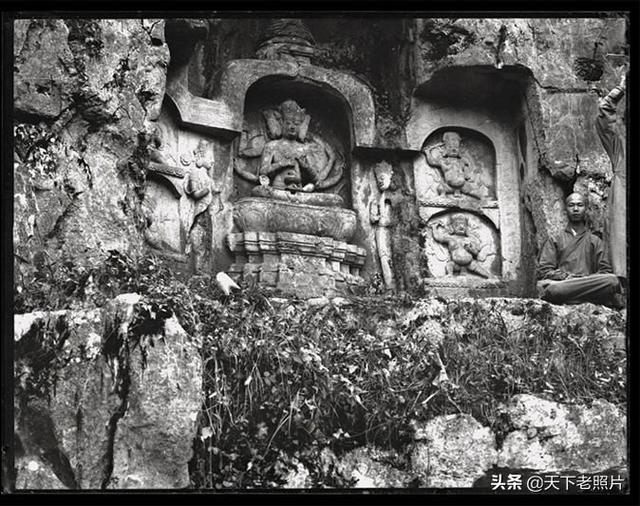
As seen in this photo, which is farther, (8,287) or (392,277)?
(392,277)

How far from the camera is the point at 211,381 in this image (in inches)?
343

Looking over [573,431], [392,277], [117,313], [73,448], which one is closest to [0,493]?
[73,448]

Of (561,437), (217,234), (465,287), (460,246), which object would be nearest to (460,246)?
(460,246)

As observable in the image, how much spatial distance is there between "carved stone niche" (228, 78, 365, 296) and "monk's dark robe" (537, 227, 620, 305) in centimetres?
184

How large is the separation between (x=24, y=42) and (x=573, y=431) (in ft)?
17.0

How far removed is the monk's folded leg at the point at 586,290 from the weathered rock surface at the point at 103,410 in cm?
365

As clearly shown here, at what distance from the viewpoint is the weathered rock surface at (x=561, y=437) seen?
29.1 feet

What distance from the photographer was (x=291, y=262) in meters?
11.1

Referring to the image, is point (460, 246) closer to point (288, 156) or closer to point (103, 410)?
point (288, 156)

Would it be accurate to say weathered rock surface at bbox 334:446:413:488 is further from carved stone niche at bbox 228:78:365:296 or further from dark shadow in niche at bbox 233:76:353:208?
dark shadow in niche at bbox 233:76:353:208

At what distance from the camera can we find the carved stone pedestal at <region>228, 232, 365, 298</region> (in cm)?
1101

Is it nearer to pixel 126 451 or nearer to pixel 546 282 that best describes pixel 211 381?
pixel 126 451

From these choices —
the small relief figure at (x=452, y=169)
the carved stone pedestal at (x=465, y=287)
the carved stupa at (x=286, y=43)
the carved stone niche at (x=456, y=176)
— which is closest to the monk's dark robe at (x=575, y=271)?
the carved stone pedestal at (x=465, y=287)

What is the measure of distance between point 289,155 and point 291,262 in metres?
1.33
